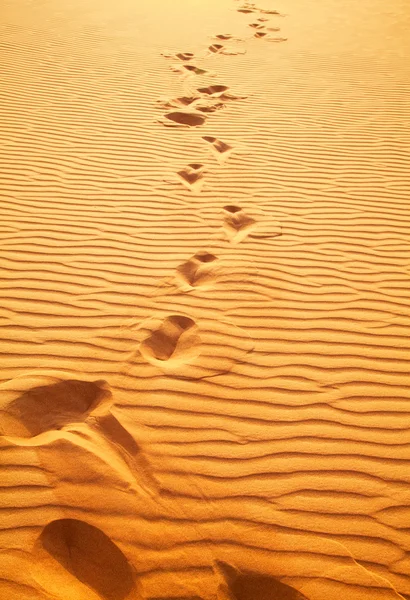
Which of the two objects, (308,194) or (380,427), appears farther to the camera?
(308,194)

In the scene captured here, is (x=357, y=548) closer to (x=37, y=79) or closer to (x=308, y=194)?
(x=308, y=194)

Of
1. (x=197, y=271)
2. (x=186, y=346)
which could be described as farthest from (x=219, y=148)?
(x=186, y=346)

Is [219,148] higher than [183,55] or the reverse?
the reverse

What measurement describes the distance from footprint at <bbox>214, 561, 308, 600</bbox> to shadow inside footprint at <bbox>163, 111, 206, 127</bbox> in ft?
15.6

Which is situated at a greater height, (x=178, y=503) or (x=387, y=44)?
(x=387, y=44)

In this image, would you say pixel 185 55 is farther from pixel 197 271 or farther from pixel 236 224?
pixel 197 271

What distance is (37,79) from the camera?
6.30 metres

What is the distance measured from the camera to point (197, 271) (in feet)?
10.3

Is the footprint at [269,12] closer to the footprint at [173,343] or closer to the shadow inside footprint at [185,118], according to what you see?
the shadow inside footprint at [185,118]

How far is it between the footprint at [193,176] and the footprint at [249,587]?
10.3ft

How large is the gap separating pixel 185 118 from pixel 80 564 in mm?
4955

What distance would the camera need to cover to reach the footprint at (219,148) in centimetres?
471

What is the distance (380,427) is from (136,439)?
3.77 ft

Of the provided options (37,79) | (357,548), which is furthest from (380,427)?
(37,79)
